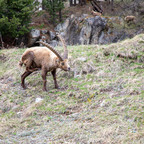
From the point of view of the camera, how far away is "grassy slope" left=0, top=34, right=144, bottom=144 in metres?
4.75

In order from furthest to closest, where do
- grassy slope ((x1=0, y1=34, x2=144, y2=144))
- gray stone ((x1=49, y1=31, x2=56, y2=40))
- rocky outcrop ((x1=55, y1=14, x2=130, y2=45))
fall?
1. gray stone ((x1=49, y1=31, x2=56, y2=40))
2. rocky outcrop ((x1=55, y1=14, x2=130, y2=45))
3. grassy slope ((x1=0, y1=34, x2=144, y2=144))

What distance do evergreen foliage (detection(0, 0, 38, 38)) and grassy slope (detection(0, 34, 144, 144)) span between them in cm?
361

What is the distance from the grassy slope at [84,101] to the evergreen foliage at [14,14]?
3613mm

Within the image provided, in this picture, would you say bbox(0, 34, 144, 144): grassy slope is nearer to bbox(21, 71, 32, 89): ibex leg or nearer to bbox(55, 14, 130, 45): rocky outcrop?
bbox(21, 71, 32, 89): ibex leg

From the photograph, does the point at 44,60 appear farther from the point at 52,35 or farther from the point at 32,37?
the point at 52,35

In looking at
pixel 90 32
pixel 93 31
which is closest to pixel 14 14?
pixel 90 32

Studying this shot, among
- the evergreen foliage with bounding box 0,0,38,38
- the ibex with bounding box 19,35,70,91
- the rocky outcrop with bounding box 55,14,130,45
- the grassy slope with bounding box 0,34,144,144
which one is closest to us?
the grassy slope with bounding box 0,34,144,144

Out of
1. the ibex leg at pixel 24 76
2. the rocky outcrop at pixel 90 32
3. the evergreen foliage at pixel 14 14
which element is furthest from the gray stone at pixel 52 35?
the ibex leg at pixel 24 76

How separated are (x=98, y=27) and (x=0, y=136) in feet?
45.8

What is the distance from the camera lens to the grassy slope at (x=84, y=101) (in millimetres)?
4750

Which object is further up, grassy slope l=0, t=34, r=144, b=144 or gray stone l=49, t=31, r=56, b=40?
gray stone l=49, t=31, r=56, b=40

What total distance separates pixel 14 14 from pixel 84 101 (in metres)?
10.1

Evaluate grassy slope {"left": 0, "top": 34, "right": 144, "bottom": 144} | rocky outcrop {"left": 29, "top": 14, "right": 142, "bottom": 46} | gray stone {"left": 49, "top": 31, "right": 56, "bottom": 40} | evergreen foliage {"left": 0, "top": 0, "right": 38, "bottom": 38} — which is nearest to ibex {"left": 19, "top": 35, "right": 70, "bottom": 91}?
grassy slope {"left": 0, "top": 34, "right": 144, "bottom": 144}

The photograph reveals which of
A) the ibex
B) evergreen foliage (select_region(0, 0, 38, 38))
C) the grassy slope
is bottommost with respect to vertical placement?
the grassy slope
